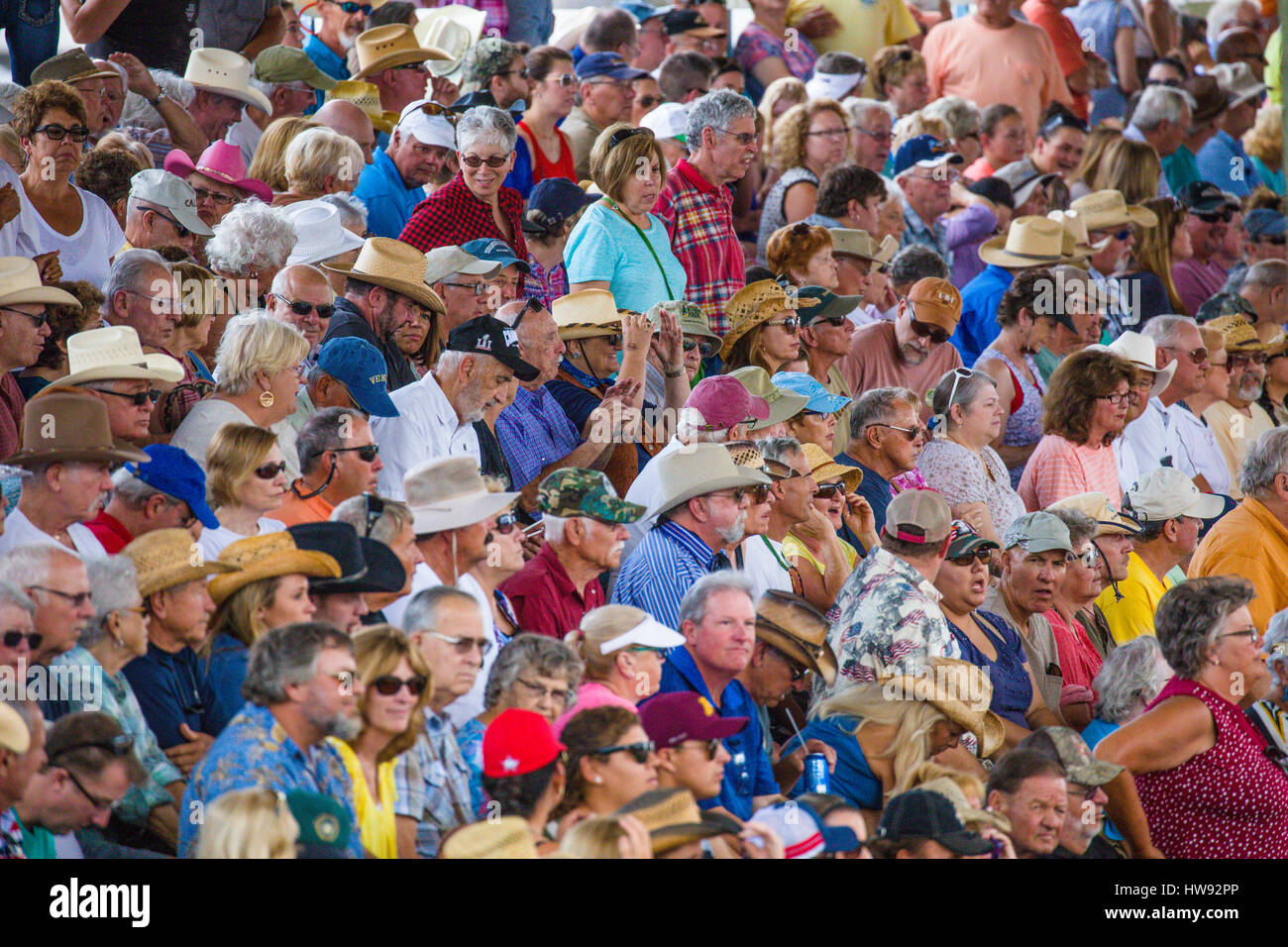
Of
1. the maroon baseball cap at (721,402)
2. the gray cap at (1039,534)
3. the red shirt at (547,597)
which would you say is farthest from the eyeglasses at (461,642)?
the gray cap at (1039,534)

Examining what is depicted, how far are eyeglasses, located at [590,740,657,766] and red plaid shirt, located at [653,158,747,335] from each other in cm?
360

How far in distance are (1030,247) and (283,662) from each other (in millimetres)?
6091

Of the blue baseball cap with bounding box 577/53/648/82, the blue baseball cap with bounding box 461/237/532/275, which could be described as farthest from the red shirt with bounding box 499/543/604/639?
the blue baseball cap with bounding box 577/53/648/82

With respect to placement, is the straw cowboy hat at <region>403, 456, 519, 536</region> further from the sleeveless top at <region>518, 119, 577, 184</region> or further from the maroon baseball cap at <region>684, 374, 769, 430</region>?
Answer: the sleeveless top at <region>518, 119, 577, 184</region>

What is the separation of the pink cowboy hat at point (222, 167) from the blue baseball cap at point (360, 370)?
5.60ft

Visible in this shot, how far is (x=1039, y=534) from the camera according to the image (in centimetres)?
673

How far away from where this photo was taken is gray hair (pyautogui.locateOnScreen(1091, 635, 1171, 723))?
6102 mm

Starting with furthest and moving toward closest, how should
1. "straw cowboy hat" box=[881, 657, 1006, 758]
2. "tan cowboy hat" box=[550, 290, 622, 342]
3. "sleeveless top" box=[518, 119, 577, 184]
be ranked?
"sleeveless top" box=[518, 119, 577, 184], "tan cowboy hat" box=[550, 290, 622, 342], "straw cowboy hat" box=[881, 657, 1006, 758]

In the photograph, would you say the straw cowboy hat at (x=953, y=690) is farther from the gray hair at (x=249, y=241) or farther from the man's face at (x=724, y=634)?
the gray hair at (x=249, y=241)

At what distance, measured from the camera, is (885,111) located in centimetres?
1028

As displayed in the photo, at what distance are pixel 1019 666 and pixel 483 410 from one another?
2061mm
